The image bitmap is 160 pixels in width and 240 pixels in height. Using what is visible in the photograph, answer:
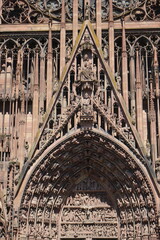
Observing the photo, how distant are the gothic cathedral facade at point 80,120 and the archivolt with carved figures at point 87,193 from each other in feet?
0.11

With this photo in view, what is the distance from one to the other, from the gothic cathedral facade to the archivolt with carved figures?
3 centimetres

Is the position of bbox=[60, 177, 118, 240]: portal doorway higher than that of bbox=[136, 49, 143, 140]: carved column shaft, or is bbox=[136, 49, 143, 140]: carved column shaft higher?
bbox=[136, 49, 143, 140]: carved column shaft

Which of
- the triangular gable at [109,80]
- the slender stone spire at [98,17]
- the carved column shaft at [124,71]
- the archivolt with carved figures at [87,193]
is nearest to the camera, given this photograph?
the archivolt with carved figures at [87,193]

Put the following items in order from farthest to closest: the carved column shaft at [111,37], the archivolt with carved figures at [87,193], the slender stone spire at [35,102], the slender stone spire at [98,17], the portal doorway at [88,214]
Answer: the slender stone spire at [98,17] → the carved column shaft at [111,37] → the portal doorway at [88,214] → the slender stone spire at [35,102] → the archivolt with carved figures at [87,193]

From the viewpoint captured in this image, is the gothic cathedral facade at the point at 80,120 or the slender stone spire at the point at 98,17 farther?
the slender stone spire at the point at 98,17

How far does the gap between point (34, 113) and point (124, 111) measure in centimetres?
308

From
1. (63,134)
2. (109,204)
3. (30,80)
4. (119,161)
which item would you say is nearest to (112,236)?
(109,204)

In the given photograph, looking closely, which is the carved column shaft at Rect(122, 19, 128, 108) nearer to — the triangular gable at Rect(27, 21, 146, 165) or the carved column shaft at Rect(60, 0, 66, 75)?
the triangular gable at Rect(27, 21, 146, 165)

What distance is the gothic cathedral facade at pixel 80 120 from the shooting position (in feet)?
56.7

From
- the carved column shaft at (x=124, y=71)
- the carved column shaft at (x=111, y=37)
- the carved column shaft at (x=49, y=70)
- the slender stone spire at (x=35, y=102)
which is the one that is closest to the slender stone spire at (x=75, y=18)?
the carved column shaft at (x=49, y=70)

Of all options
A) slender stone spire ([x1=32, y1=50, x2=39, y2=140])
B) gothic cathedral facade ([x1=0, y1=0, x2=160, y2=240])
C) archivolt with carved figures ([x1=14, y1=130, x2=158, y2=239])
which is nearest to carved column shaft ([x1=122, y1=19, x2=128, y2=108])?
gothic cathedral facade ([x1=0, y1=0, x2=160, y2=240])

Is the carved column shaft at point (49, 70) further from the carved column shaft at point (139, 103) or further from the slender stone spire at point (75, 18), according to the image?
the carved column shaft at point (139, 103)

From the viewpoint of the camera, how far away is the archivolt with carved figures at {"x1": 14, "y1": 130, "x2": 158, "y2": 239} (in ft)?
56.5

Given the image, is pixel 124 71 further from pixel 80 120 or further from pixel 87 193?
pixel 87 193
